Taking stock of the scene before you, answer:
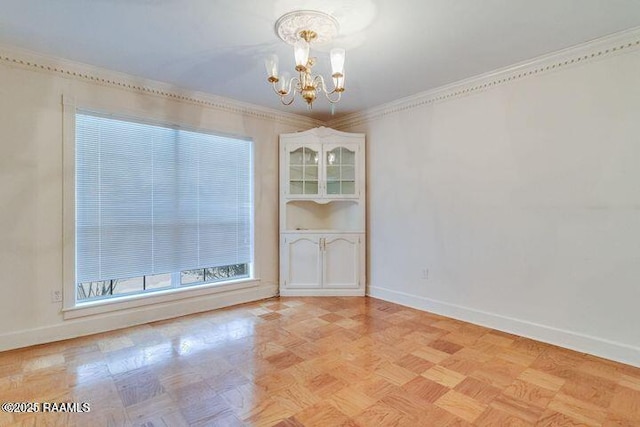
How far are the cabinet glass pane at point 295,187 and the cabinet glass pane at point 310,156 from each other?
0.31 meters

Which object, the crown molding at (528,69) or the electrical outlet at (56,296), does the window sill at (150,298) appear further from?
the crown molding at (528,69)

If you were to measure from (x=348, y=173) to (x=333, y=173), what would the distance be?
0.70ft

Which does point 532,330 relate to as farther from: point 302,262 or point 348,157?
point 348,157

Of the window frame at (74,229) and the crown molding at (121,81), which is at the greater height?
the crown molding at (121,81)

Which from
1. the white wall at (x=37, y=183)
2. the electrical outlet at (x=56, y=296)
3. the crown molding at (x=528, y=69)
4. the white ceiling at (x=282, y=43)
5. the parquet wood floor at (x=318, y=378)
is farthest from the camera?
the electrical outlet at (x=56, y=296)

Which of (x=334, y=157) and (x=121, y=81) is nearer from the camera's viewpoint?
(x=121, y=81)

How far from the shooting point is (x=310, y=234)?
14.5 ft

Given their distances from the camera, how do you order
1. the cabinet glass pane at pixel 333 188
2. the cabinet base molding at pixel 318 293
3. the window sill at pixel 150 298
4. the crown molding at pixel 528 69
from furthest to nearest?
the cabinet glass pane at pixel 333 188, the cabinet base molding at pixel 318 293, the window sill at pixel 150 298, the crown molding at pixel 528 69

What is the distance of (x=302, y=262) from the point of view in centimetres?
443

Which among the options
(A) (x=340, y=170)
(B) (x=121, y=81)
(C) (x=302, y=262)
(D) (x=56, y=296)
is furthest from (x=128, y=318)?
(A) (x=340, y=170)

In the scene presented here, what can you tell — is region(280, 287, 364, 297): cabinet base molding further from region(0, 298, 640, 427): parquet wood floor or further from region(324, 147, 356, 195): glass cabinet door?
region(324, 147, 356, 195): glass cabinet door

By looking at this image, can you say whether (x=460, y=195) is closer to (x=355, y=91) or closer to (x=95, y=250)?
(x=355, y=91)

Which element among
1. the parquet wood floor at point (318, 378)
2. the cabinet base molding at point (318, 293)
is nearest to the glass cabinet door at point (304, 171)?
the cabinet base molding at point (318, 293)

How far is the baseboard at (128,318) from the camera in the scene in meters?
2.79
